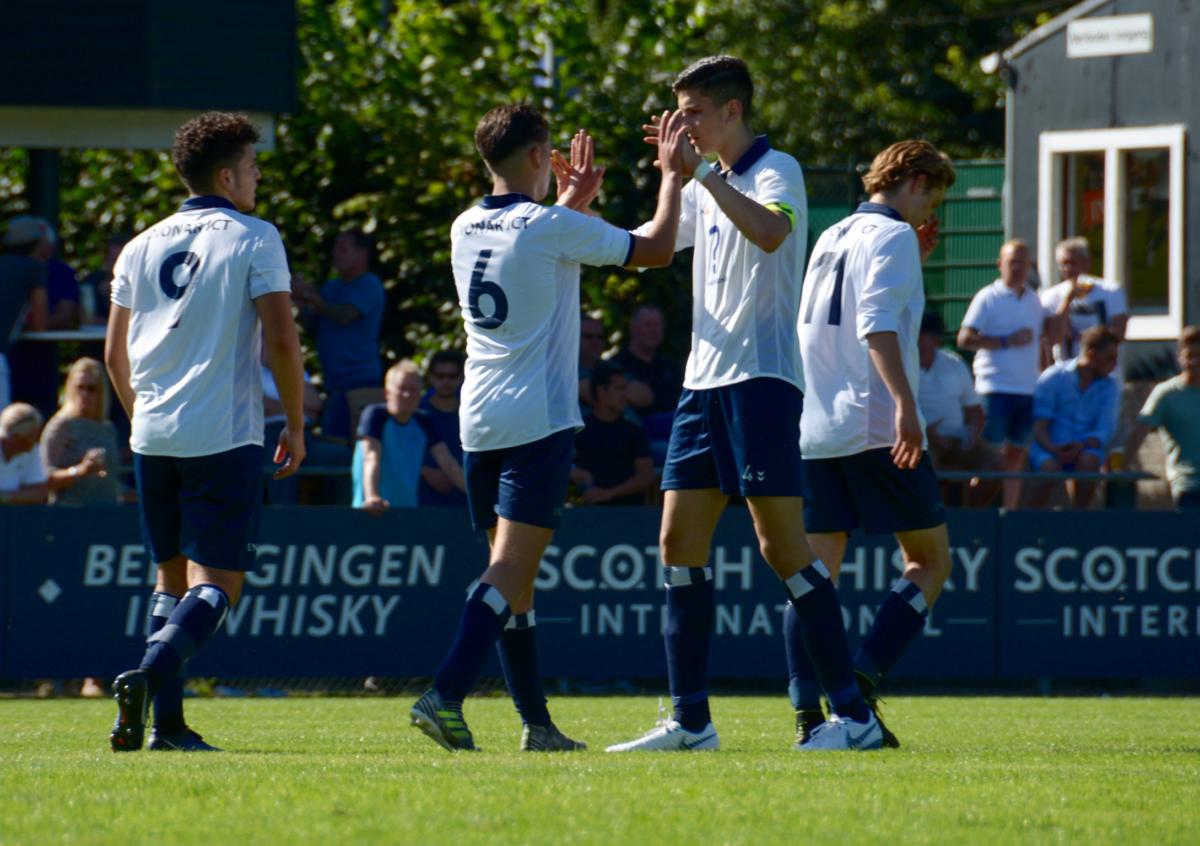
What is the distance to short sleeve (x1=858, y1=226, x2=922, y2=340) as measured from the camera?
7.44m

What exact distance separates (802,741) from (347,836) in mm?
2698

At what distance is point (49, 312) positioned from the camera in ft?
46.3

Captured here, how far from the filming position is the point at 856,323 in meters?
7.59

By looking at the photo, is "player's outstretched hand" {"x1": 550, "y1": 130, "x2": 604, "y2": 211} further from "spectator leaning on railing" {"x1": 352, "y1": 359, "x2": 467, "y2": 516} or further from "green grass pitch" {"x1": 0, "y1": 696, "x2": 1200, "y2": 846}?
"spectator leaning on railing" {"x1": 352, "y1": 359, "x2": 467, "y2": 516}

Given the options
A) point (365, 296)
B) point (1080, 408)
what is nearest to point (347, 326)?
point (365, 296)

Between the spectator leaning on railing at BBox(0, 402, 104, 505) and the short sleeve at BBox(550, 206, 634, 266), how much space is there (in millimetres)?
5890

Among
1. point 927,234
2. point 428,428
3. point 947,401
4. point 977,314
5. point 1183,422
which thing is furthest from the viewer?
point 977,314

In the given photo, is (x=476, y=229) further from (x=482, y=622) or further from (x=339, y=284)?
(x=339, y=284)

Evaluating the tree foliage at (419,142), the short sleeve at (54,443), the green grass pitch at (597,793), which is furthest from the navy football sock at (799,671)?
the tree foliage at (419,142)

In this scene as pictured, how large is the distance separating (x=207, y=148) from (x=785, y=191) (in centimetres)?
190

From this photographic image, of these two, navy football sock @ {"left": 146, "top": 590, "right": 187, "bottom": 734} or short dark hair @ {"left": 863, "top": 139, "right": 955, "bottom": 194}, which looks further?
short dark hair @ {"left": 863, "top": 139, "right": 955, "bottom": 194}

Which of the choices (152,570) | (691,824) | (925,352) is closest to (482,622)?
(691,824)

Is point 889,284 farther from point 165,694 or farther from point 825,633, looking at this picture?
point 165,694

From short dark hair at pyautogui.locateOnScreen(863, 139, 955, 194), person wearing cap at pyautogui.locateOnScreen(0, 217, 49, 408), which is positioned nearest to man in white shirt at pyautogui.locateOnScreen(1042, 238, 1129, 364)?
person wearing cap at pyautogui.locateOnScreen(0, 217, 49, 408)
